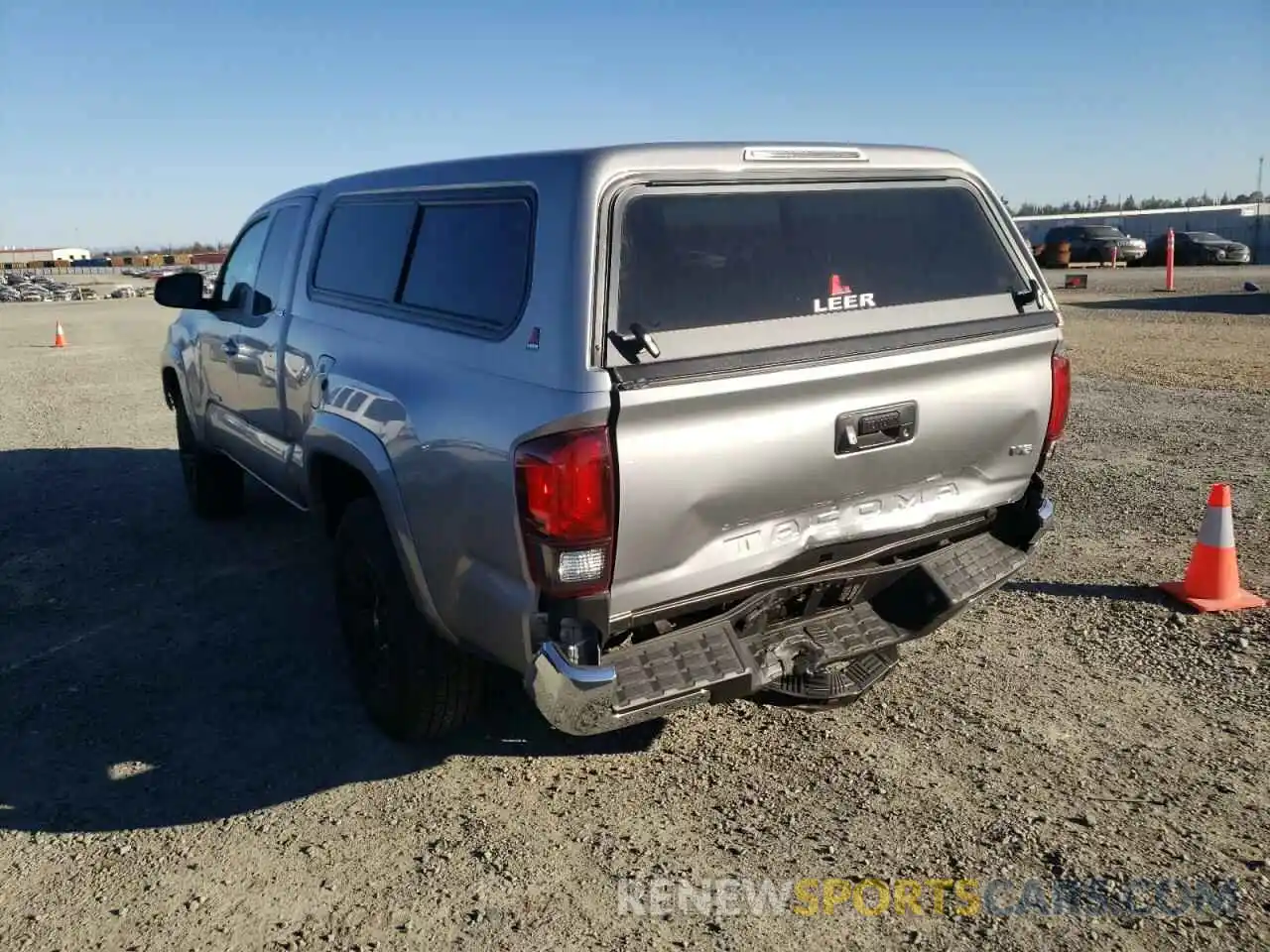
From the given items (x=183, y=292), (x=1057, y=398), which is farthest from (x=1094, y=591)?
(x=183, y=292)

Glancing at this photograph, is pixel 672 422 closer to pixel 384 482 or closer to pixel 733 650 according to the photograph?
pixel 733 650

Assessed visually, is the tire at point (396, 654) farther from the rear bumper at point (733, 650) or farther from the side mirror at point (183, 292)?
the side mirror at point (183, 292)

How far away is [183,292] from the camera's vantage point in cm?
584

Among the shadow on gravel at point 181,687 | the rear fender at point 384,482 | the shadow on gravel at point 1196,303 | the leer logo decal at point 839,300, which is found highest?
the leer logo decal at point 839,300

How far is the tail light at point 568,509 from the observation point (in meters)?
2.79

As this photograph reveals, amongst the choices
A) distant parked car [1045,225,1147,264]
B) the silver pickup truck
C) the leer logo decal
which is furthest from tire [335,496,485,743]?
distant parked car [1045,225,1147,264]

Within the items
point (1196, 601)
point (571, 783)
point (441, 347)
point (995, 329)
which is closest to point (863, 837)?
point (571, 783)

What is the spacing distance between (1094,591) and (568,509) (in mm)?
3441

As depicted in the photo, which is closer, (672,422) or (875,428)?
(672,422)

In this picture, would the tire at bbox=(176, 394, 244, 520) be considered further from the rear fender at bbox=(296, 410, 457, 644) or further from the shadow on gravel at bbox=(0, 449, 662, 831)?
the rear fender at bbox=(296, 410, 457, 644)

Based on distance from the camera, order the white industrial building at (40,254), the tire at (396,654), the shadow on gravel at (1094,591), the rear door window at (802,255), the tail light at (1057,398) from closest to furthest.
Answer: the rear door window at (802,255), the tire at (396,654), the tail light at (1057,398), the shadow on gravel at (1094,591), the white industrial building at (40,254)

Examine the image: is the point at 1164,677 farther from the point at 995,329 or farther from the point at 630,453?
the point at 630,453

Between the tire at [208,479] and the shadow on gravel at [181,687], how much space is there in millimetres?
131

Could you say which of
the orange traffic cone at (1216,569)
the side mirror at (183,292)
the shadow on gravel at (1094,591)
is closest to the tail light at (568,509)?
the shadow on gravel at (1094,591)
